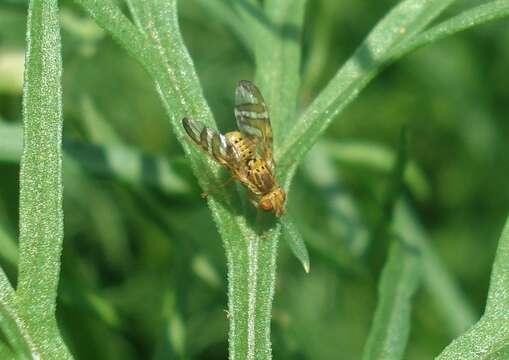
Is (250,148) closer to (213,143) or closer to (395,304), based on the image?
(213,143)

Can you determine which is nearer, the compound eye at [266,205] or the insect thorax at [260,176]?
the compound eye at [266,205]

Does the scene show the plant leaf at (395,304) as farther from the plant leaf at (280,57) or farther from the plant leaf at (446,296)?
the plant leaf at (446,296)

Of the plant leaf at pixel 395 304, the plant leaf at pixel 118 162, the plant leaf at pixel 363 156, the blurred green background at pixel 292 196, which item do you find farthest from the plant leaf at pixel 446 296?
the plant leaf at pixel 118 162

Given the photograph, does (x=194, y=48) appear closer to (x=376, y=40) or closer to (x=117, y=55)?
(x=117, y=55)

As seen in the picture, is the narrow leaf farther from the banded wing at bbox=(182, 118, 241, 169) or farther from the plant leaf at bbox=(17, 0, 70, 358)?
the banded wing at bbox=(182, 118, 241, 169)

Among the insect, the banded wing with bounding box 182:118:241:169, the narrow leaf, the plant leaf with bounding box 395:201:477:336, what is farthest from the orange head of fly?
the plant leaf with bounding box 395:201:477:336

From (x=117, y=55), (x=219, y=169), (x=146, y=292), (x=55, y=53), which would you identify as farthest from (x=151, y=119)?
(x=55, y=53)

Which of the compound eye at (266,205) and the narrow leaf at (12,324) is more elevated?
the compound eye at (266,205)
